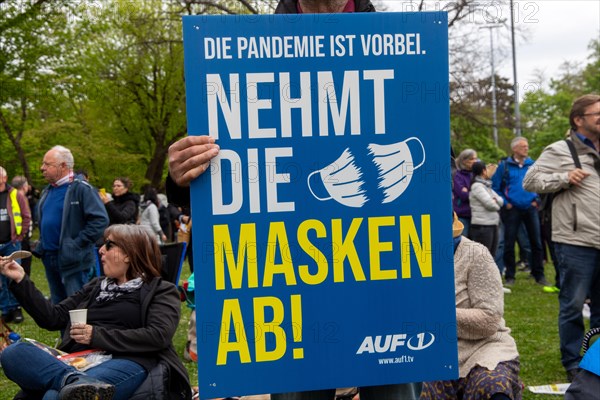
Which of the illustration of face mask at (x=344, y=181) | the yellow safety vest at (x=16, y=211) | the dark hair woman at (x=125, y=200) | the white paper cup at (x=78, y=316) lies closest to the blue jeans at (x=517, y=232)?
the dark hair woman at (x=125, y=200)

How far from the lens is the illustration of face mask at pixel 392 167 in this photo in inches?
79.7

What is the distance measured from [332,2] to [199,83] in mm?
537

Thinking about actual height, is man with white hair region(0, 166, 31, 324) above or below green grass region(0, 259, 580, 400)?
above

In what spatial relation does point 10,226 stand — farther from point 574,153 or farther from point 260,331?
point 260,331

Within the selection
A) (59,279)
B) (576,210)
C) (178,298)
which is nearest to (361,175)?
(178,298)

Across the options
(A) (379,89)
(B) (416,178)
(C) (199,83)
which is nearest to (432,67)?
(A) (379,89)

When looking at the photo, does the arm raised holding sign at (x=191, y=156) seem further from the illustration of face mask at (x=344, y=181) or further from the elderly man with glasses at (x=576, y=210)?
the elderly man with glasses at (x=576, y=210)

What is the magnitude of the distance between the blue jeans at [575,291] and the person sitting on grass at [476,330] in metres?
1.83

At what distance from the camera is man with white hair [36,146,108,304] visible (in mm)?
7574

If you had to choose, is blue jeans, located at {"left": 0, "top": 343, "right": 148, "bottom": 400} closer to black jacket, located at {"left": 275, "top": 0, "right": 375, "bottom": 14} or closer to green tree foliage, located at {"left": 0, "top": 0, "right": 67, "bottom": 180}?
black jacket, located at {"left": 275, "top": 0, "right": 375, "bottom": 14}

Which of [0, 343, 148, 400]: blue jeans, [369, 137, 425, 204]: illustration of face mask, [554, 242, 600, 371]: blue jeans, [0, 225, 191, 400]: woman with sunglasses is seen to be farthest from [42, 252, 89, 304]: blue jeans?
[369, 137, 425, 204]: illustration of face mask

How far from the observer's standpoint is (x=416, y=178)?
2.06 m

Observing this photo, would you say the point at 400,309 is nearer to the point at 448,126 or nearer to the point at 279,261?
the point at 279,261

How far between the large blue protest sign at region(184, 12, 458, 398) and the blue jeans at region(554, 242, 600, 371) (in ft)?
13.0
